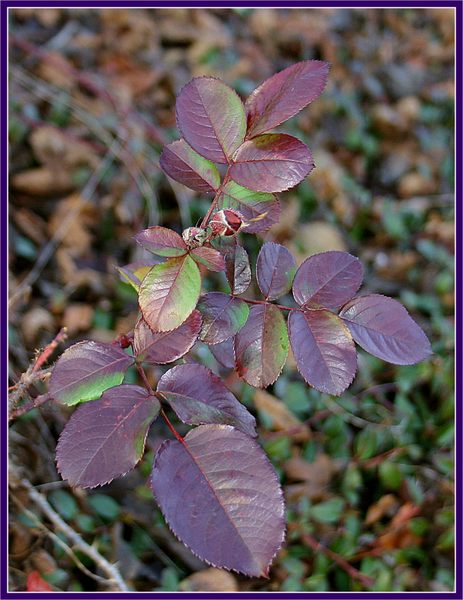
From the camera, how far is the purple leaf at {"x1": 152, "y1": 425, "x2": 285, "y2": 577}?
0.62 meters

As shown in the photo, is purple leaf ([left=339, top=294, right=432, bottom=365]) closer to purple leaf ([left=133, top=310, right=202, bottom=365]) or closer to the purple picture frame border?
purple leaf ([left=133, top=310, right=202, bottom=365])

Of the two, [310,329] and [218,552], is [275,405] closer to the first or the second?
[310,329]

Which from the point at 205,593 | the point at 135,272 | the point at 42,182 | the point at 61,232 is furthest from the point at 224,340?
the point at 42,182

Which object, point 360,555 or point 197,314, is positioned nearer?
point 197,314

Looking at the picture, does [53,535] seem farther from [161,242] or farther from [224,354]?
[161,242]

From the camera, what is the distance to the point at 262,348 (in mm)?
748

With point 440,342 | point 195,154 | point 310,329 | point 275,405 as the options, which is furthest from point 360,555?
point 195,154

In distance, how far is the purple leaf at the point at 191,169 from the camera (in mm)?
785

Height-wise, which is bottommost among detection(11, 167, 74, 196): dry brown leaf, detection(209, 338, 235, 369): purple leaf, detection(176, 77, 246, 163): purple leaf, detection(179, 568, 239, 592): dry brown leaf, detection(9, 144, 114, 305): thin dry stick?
A: detection(179, 568, 239, 592): dry brown leaf

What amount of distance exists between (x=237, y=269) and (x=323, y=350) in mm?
151

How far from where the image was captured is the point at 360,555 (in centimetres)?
141

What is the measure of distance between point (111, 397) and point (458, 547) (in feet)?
3.51

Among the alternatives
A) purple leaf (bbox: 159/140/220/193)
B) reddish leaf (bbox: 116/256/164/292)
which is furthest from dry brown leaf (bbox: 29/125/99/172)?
purple leaf (bbox: 159/140/220/193)

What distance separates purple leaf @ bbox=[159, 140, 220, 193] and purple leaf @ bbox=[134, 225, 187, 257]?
3.6 inches
